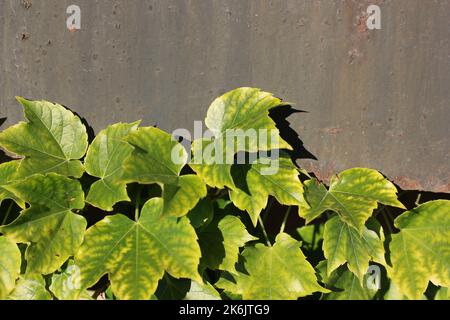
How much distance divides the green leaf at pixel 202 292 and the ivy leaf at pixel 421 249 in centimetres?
41

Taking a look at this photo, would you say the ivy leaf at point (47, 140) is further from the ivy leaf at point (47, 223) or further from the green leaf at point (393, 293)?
the green leaf at point (393, 293)

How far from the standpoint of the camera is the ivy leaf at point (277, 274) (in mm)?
1203

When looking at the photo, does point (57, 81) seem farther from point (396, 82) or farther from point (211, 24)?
point (396, 82)

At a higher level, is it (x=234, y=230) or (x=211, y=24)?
(x=211, y=24)

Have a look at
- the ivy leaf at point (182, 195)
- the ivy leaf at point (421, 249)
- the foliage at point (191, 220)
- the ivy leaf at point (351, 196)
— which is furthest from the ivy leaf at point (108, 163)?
the ivy leaf at point (421, 249)

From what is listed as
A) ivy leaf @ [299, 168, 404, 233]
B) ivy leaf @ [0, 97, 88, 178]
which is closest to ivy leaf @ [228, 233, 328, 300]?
ivy leaf @ [299, 168, 404, 233]

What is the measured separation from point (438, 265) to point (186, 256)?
0.58 metres

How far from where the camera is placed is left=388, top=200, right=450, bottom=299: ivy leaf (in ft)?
4.06

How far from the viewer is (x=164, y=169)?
1.13 metres

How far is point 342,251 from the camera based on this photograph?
1185 millimetres

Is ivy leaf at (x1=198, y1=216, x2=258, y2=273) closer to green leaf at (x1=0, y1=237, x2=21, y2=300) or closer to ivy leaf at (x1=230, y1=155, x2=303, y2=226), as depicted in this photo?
ivy leaf at (x1=230, y1=155, x2=303, y2=226)

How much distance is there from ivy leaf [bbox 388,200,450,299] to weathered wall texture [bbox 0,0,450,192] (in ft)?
0.25
